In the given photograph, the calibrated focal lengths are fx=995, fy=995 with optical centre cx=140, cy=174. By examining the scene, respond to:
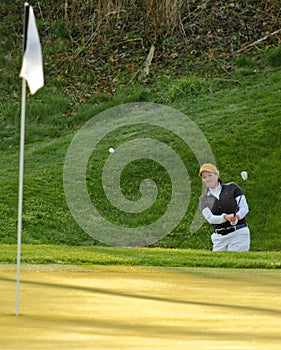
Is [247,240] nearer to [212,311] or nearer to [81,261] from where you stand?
[81,261]

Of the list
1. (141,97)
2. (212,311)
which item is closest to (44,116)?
(141,97)

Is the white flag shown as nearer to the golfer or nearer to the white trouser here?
the golfer

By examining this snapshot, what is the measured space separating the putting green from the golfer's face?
4.39m

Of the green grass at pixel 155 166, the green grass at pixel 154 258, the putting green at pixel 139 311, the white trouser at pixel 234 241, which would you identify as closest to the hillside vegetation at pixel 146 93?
the green grass at pixel 155 166

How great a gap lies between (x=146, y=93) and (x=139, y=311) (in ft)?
59.8

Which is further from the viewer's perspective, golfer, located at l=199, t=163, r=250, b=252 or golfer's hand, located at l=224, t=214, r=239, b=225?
golfer, located at l=199, t=163, r=250, b=252

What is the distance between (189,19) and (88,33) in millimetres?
2640

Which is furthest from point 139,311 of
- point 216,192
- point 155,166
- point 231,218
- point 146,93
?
point 146,93

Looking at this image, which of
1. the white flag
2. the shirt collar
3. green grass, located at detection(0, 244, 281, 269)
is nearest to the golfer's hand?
the shirt collar

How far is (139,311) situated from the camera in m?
4.89

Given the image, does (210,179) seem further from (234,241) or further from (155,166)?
(155,166)

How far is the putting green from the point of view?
151 inches

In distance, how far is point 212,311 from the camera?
495cm

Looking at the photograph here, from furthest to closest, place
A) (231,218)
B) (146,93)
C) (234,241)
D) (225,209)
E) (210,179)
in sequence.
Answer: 1. (146,93)
2. (234,241)
3. (225,209)
4. (210,179)
5. (231,218)
